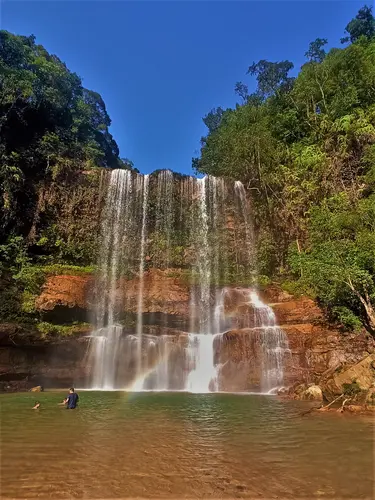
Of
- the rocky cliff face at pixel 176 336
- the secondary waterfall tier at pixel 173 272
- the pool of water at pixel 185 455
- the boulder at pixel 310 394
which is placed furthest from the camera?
the secondary waterfall tier at pixel 173 272

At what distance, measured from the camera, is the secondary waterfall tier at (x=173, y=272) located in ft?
57.5

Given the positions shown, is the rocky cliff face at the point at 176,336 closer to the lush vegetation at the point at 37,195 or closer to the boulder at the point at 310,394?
the lush vegetation at the point at 37,195

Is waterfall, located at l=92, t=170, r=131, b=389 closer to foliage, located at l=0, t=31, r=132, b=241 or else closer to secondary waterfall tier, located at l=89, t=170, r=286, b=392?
secondary waterfall tier, located at l=89, t=170, r=286, b=392

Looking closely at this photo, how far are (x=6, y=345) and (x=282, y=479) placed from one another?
15.7 meters

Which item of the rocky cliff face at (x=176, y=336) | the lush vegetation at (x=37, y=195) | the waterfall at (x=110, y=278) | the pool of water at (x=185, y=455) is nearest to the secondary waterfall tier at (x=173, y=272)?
the waterfall at (x=110, y=278)

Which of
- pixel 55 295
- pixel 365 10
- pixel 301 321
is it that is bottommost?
pixel 301 321

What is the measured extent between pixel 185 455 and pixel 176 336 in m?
13.1

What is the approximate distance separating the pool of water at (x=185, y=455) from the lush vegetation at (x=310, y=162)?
1008 centimetres

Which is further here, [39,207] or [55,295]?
[39,207]

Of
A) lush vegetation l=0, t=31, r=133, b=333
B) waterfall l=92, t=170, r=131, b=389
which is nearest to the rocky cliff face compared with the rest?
waterfall l=92, t=170, r=131, b=389

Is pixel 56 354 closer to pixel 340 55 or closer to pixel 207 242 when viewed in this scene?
pixel 207 242

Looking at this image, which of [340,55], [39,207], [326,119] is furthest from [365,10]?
[39,207]

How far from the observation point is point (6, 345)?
16.9 meters

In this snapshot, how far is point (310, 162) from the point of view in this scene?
23.2m
